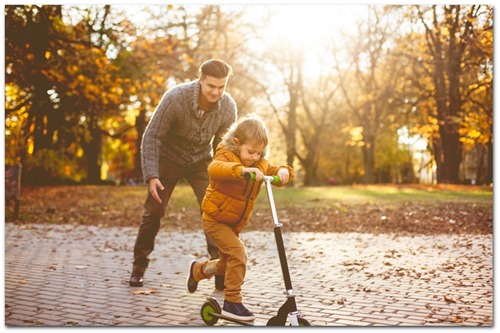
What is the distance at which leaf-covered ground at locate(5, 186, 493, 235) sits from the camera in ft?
36.7

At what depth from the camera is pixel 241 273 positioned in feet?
15.0

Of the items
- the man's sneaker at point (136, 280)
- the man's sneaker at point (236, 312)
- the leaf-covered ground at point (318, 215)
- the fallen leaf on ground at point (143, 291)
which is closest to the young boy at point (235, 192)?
the man's sneaker at point (236, 312)

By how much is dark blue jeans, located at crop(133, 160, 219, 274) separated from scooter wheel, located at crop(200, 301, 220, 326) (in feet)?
4.36

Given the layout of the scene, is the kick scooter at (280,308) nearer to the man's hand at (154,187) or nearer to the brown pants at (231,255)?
the brown pants at (231,255)


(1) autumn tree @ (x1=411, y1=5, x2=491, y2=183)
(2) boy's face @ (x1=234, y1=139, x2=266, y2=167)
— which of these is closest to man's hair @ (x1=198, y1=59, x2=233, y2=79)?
(2) boy's face @ (x1=234, y1=139, x2=266, y2=167)

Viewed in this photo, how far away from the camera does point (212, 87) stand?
17.3ft

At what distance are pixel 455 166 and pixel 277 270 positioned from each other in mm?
17180

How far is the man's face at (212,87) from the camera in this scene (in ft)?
17.2

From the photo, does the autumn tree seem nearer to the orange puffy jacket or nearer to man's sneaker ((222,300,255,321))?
the orange puffy jacket

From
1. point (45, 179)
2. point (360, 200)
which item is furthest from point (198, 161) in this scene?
point (45, 179)

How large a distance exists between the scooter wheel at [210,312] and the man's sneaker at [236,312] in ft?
0.29

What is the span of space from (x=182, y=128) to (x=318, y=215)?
7991mm

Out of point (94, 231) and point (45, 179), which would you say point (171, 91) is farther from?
point (45, 179)

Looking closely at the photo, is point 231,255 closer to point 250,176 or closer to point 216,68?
point 250,176
